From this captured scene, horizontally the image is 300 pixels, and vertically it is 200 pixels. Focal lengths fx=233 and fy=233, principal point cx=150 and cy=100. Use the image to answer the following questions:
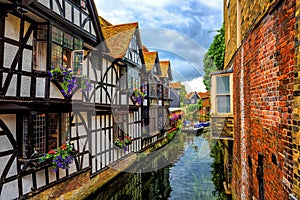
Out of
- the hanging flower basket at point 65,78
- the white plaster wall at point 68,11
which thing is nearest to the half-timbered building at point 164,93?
the white plaster wall at point 68,11

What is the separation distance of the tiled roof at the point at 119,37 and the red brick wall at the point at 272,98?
312 inches

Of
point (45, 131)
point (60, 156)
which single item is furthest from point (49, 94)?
point (60, 156)

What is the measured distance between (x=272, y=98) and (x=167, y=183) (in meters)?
8.92

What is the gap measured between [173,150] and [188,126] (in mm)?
12372

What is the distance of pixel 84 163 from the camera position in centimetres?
883

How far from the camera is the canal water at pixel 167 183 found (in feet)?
31.6

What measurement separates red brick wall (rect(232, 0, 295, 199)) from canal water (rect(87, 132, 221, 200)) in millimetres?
5719

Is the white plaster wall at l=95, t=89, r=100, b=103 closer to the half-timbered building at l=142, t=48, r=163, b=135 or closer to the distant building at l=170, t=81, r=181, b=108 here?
the half-timbered building at l=142, t=48, r=163, b=135

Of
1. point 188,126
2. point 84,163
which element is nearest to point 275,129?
point 84,163

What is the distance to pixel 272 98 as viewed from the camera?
10.7 ft

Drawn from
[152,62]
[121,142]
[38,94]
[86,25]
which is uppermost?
[152,62]

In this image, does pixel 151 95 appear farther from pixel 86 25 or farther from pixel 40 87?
pixel 40 87

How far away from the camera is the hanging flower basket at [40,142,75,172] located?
21.6 ft

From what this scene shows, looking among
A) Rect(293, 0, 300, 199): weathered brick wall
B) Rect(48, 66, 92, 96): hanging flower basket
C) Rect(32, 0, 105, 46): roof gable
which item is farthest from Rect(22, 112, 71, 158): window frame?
Rect(293, 0, 300, 199): weathered brick wall
